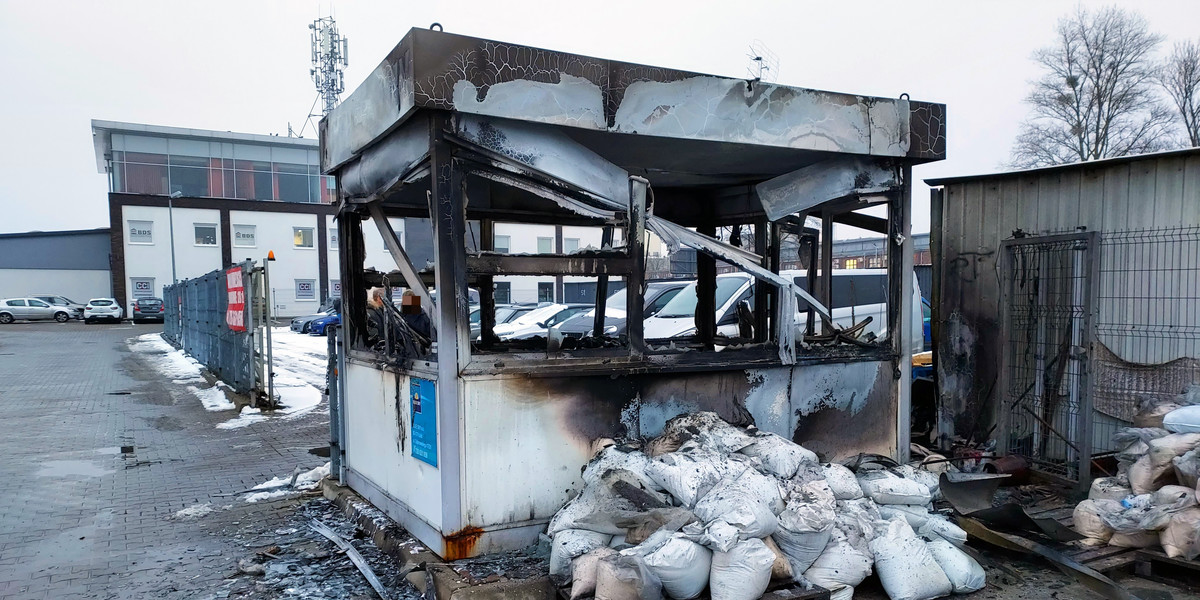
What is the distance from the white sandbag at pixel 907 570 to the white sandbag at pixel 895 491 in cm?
50

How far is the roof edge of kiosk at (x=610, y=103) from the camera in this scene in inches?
155

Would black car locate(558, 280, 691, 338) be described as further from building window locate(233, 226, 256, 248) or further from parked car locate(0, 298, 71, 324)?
parked car locate(0, 298, 71, 324)

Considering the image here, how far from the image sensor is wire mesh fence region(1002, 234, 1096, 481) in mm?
5555

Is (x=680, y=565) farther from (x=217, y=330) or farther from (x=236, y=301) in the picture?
A: (x=217, y=330)

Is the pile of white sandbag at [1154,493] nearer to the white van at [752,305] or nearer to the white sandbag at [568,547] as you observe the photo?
the white sandbag at [568,547]

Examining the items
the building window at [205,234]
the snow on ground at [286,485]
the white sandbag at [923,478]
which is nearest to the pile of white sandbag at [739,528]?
the white sandbag at [923,478]

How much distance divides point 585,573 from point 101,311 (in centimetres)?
3834

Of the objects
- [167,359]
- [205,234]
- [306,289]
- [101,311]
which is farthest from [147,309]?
[167,359]

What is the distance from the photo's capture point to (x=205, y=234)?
122 ft

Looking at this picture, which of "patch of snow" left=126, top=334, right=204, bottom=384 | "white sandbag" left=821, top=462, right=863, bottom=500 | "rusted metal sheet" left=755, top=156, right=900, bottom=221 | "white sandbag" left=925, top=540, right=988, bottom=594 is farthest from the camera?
"patch of snow" left=126, top=334, right=204, bottom=384

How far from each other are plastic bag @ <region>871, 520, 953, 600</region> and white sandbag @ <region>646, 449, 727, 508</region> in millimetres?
929

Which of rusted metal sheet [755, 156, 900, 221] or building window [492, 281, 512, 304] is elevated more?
rusted metal sheet [755, 156, 900, 221]

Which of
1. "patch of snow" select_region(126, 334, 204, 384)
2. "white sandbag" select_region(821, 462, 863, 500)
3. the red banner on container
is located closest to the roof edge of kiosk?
"white sandbag" select_region(821, 462, 863, 500)

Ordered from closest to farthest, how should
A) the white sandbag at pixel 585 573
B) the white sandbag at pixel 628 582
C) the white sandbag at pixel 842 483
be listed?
the white sandbag at pixel 628 582 → the white sandbag at pixel 585 573 → the white sandbag at pixel 842 483
